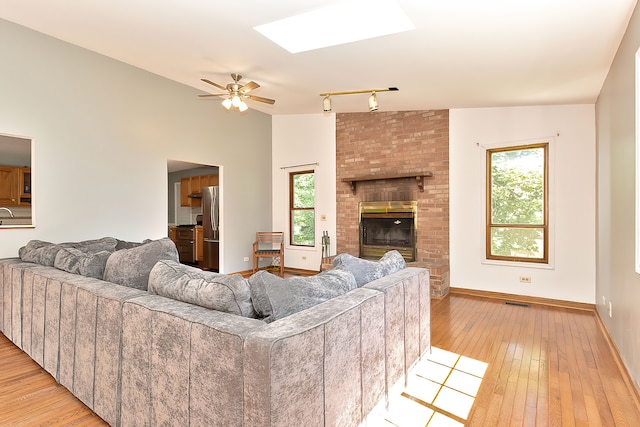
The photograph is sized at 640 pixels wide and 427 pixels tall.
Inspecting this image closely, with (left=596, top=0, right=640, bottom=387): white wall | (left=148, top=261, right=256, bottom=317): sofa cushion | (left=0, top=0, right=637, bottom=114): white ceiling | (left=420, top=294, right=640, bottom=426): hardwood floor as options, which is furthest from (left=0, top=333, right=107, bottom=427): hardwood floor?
(left=596, top=0, right=640, bottom=387): white wall

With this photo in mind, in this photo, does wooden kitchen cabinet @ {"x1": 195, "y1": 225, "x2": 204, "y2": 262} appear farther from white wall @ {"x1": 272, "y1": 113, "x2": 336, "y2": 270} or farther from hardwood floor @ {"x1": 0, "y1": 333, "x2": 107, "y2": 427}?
hardwood floor @ {"x1": 0, "y1": 333, "x2": 107, "y2": 427}

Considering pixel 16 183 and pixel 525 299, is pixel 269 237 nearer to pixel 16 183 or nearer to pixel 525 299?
pixel 16 183

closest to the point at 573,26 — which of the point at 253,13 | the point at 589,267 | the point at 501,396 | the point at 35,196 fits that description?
the point at 253,13

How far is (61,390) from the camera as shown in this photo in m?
2.12

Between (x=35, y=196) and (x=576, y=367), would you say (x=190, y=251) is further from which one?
(x=576, y=367)

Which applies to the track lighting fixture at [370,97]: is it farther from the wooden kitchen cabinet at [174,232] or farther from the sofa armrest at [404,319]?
the wooden kitchen cabinet at [174,232]

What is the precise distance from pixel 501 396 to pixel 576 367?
0.86 meters

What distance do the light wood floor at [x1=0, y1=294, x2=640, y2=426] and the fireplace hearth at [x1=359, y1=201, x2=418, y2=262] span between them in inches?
76.4

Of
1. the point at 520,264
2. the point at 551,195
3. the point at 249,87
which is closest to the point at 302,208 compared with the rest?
the point at 249,87

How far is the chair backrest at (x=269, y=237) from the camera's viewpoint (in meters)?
6.28

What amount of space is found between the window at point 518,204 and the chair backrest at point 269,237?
361cm

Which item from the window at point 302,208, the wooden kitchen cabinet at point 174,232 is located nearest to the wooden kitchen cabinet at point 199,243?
the wooden kitchen cabinet at point 174,232

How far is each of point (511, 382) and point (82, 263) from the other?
304 cm

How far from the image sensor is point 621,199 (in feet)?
8.14
